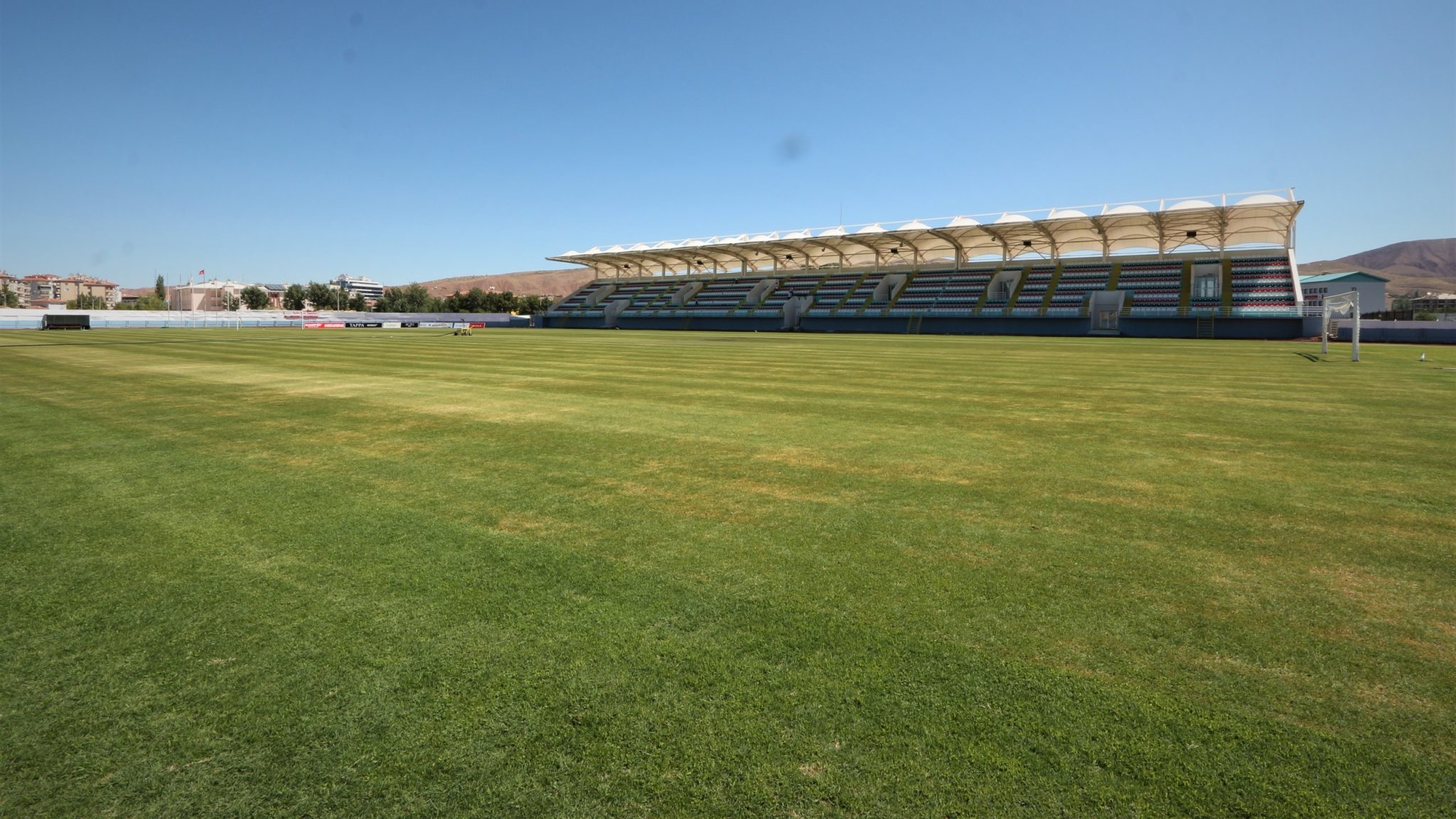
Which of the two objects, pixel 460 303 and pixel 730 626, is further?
pixel 460 303

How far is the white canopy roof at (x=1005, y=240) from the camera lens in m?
49.0

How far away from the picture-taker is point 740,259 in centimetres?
7669

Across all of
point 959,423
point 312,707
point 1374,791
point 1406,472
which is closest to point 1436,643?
point 1374,791

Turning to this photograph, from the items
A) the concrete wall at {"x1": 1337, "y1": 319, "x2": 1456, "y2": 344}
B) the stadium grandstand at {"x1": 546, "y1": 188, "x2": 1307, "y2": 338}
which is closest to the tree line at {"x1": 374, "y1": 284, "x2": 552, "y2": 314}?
the stadium grandstand at {"x1": 546, "y1": 188, "x2": 1307, "y2": 338}

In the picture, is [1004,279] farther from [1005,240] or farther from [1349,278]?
[1349,278]

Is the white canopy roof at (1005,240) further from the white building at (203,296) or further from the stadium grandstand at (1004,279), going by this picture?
the white building at (203,296)

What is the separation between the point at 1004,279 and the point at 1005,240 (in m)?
3.36

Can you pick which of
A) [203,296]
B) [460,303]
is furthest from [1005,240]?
[203,296]

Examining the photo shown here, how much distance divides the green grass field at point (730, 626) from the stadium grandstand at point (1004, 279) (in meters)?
45.1

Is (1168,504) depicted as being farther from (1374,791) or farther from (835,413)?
(835,413)

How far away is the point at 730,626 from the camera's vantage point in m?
3.64

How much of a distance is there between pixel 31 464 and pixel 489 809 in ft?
28.3

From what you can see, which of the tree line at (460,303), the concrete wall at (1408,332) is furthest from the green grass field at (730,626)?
the tree line at (460,303)

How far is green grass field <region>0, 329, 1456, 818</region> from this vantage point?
2498 millimetres
